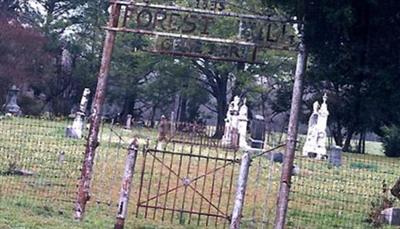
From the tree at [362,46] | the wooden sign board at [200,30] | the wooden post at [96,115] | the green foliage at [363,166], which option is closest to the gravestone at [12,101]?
the green foliage at [363,166]

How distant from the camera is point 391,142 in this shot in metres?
39.3

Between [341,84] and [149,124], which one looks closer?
[341,84]

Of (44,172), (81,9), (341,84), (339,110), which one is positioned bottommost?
(44,172)

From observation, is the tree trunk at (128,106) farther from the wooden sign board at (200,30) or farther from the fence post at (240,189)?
the fence post at (240,189)

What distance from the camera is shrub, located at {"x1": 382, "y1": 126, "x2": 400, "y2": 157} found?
38656mm

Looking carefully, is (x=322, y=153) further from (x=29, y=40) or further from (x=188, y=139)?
(x=29, y=40)

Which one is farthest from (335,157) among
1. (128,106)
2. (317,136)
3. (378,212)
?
(128,106)

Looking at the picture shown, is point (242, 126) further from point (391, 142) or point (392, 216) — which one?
point (392, 216)

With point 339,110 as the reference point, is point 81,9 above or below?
above

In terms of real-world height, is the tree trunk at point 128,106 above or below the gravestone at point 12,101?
above

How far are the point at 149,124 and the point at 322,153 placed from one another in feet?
61.5

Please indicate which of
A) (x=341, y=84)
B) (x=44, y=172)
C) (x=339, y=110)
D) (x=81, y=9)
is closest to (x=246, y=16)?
(x=341, y=84)

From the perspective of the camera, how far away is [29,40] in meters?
44.6

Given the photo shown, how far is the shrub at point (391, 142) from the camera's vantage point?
38656mm
